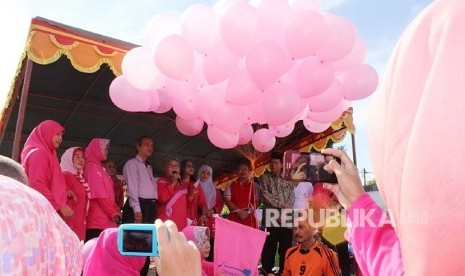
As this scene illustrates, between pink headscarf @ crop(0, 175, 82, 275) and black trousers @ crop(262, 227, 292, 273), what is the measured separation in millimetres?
5160

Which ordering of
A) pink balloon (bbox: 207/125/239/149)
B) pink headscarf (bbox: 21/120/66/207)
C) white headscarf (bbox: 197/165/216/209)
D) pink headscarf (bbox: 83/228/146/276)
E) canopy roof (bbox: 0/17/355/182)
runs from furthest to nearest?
white headscarf (bbox: 197/165/216/209) → pink balloon (bbox: 207/125/239/149) → canopy roof (bbox: 0/17/355/182) → pink headscarf (bbox: 21/120/66/207) → pink headscarf (bbox: 83/228/146/276)

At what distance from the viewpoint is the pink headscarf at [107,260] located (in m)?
2.34

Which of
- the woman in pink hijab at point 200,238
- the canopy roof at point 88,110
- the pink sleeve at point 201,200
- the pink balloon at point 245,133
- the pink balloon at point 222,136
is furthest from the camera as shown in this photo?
the pink sleeve at point 201,200

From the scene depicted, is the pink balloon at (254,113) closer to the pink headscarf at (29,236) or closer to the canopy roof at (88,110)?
the canopy roof at (88,110)

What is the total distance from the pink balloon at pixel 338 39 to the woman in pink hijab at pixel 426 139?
3.21 metres

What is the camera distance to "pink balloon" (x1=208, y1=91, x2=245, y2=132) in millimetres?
3828

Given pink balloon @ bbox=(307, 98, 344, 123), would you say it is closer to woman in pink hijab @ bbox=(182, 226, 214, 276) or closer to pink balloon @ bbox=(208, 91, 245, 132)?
pink balloon @ bbox=(208, 91, 245, 132)

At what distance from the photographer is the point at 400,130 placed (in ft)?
1.65

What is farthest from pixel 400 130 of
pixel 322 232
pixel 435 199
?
pixel 322 232

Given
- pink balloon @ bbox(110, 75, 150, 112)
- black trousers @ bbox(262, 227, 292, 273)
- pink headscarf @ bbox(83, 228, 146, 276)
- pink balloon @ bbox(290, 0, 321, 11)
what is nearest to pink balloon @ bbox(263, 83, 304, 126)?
pink balloon @ bbox(290, 0, 321, 11)

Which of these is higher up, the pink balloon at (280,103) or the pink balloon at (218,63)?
the pink balloon at (218,63)

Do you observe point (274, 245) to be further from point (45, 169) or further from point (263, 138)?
point (45, 169)

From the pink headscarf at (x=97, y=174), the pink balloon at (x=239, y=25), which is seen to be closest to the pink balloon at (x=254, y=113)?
the pink balloon at (x=239, y=25)

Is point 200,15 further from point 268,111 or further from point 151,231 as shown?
point 151,231
